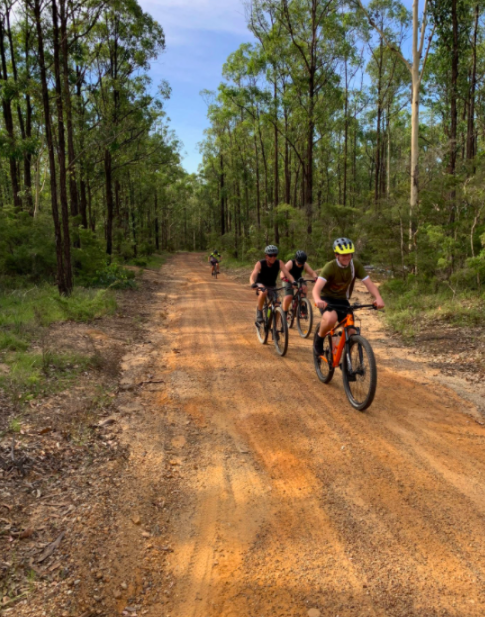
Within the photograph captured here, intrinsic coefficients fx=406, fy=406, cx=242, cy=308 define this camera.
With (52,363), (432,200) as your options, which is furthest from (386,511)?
(432,200)

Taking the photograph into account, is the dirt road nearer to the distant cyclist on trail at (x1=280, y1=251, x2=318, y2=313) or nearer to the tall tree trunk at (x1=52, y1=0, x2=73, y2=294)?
the distant cyclist on trail at (x1=280, y1=251, x2=318, y2=313)

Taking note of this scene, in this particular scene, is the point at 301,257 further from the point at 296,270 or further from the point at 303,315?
the point at 303,315

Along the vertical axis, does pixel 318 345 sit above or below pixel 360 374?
above

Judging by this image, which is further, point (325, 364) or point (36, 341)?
point (36, 341)

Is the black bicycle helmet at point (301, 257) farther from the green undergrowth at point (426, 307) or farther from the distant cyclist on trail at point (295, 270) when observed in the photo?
the green undergrowth at point (426, 307)

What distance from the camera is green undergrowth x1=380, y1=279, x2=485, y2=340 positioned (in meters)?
8.91

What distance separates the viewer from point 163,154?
25.5 metres

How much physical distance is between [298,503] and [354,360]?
90.9 inches

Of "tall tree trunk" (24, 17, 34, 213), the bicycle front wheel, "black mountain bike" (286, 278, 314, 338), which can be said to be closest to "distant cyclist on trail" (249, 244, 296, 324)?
the bicycle front wheel

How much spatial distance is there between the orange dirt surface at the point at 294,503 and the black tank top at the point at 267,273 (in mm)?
2607

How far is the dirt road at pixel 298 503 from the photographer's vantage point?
249 cm

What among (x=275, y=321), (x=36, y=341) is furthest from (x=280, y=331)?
(x=36, y=341)

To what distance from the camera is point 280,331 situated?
7863mm

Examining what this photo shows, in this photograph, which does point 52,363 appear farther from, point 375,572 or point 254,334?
point 375,572
